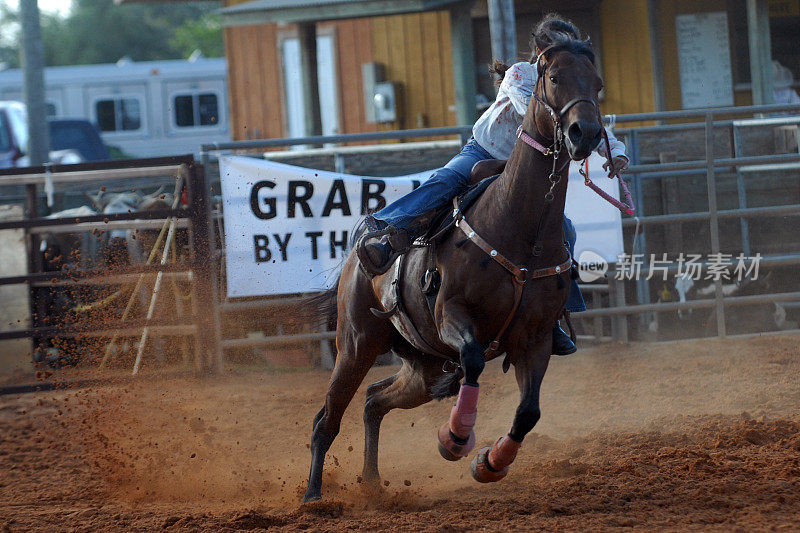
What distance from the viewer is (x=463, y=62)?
12.7 meters

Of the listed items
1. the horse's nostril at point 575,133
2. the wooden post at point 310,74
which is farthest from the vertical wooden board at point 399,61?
the horse's nostril at point 575,133

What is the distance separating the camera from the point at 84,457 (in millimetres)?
6453

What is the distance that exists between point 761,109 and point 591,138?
5.33m

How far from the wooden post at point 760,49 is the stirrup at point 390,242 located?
8.87 metres

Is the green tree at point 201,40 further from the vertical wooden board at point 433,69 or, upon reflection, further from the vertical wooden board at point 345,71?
the vertical wooden board at point 433,69

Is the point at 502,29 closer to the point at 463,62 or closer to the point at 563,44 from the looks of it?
the point at 463,62

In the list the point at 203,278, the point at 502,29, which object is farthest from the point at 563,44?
the point at 502,29

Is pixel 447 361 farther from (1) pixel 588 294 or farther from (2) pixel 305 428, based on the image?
(1) pixel 588 294

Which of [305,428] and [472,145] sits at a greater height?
[472,145]

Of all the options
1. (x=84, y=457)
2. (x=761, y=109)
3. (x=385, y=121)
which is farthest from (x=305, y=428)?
(x=385, y=121)

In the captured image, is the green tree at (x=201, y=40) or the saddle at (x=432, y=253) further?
the green tree at (x=201, y=40)

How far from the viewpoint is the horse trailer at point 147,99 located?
2242 centimetres

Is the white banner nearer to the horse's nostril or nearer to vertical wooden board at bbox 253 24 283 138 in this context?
the horse's nostril

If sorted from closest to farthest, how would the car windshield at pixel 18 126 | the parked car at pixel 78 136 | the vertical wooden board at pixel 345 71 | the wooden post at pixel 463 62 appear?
1. the wooden post at pixel 463 62
2. the vertical wooden board at pixel 345 71
3. the car windshield at pixel 18 126
4. the parked car at pixel 78 136
